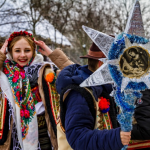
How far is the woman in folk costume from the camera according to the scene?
2105 millimetres

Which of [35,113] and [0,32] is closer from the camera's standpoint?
[35,113]

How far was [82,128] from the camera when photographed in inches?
43.6

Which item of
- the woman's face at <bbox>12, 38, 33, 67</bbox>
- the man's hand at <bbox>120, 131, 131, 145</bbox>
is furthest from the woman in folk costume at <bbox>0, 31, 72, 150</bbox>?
the man's hand at <bbox>120, 131, 131, 145</bbox>

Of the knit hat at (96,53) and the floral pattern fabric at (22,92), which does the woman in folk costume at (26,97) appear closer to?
the floral pattern fabric at (22,92)

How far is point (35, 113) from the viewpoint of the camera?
2217mm

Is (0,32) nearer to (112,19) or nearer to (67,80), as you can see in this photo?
(67,80)

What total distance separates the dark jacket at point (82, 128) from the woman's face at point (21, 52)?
46.3 inches

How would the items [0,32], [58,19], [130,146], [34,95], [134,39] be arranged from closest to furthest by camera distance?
[134,39]
[130,146]
[34,95]
[0,32]
[58,19]

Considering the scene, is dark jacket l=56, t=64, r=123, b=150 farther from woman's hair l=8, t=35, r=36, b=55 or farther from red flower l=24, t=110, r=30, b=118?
woman's hair l=8, t=35, r=36, b=55

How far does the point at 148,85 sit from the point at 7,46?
197 centimetres

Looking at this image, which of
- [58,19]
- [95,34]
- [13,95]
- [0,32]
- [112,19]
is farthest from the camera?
[112,19]

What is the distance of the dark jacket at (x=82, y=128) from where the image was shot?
1032mm

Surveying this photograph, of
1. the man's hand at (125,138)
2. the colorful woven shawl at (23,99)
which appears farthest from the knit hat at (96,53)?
the colorful woven shawl at (23,99)

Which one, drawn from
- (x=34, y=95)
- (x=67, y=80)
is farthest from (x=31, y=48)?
(x=67, y=80)
